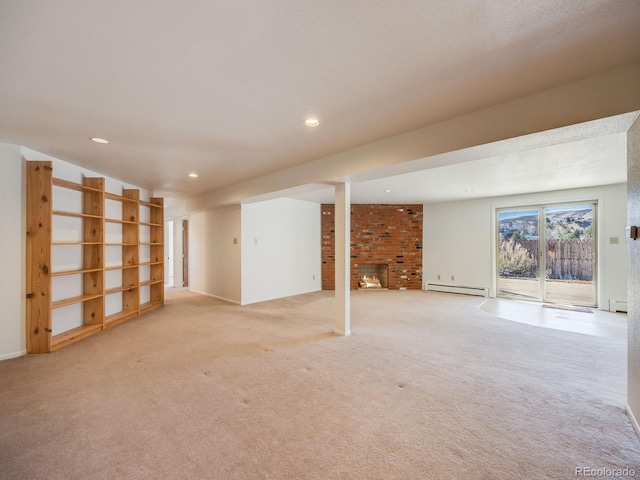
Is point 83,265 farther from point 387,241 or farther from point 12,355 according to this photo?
A: point 387,241

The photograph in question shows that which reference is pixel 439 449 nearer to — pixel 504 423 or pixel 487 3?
pixel 504 423

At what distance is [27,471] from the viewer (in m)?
1.51

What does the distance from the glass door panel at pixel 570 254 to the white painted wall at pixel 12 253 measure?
8887 mm

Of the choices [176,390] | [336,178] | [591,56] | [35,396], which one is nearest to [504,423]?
[591,56]

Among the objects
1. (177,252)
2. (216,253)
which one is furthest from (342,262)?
(177,252)

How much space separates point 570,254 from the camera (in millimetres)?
5727

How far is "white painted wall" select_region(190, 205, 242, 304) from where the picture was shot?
5.84 m

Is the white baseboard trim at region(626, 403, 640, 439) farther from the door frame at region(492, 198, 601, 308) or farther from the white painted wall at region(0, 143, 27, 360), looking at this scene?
the white painted wall at region(0, 143, 27, 360)

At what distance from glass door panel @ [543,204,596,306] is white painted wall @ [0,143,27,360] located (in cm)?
889

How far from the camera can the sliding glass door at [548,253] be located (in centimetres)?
556
